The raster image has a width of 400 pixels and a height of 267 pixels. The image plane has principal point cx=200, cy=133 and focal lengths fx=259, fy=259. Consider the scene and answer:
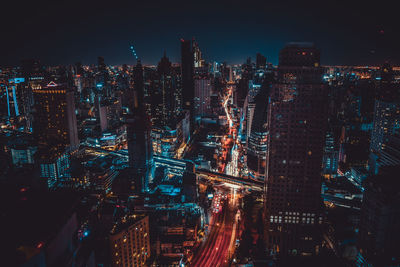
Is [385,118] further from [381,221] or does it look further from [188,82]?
[188,82]

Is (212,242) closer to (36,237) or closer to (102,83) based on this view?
(36,237)

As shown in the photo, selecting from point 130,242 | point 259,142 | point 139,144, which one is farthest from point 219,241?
point 139,144

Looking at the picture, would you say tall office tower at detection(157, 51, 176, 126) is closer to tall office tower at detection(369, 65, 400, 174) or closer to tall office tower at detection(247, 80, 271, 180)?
tall office tower at detection(247, 80, 271, 180)

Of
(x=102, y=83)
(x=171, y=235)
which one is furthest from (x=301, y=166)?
(x=102, y=83)

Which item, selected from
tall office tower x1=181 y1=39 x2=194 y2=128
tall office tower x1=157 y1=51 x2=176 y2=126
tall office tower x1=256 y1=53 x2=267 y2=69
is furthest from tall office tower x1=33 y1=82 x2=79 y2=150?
tall office tower x1=256 y1=53 x2=267 y2=69

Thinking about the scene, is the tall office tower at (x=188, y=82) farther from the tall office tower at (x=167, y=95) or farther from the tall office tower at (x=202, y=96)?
the tall office tower at (x=167, y=95)
